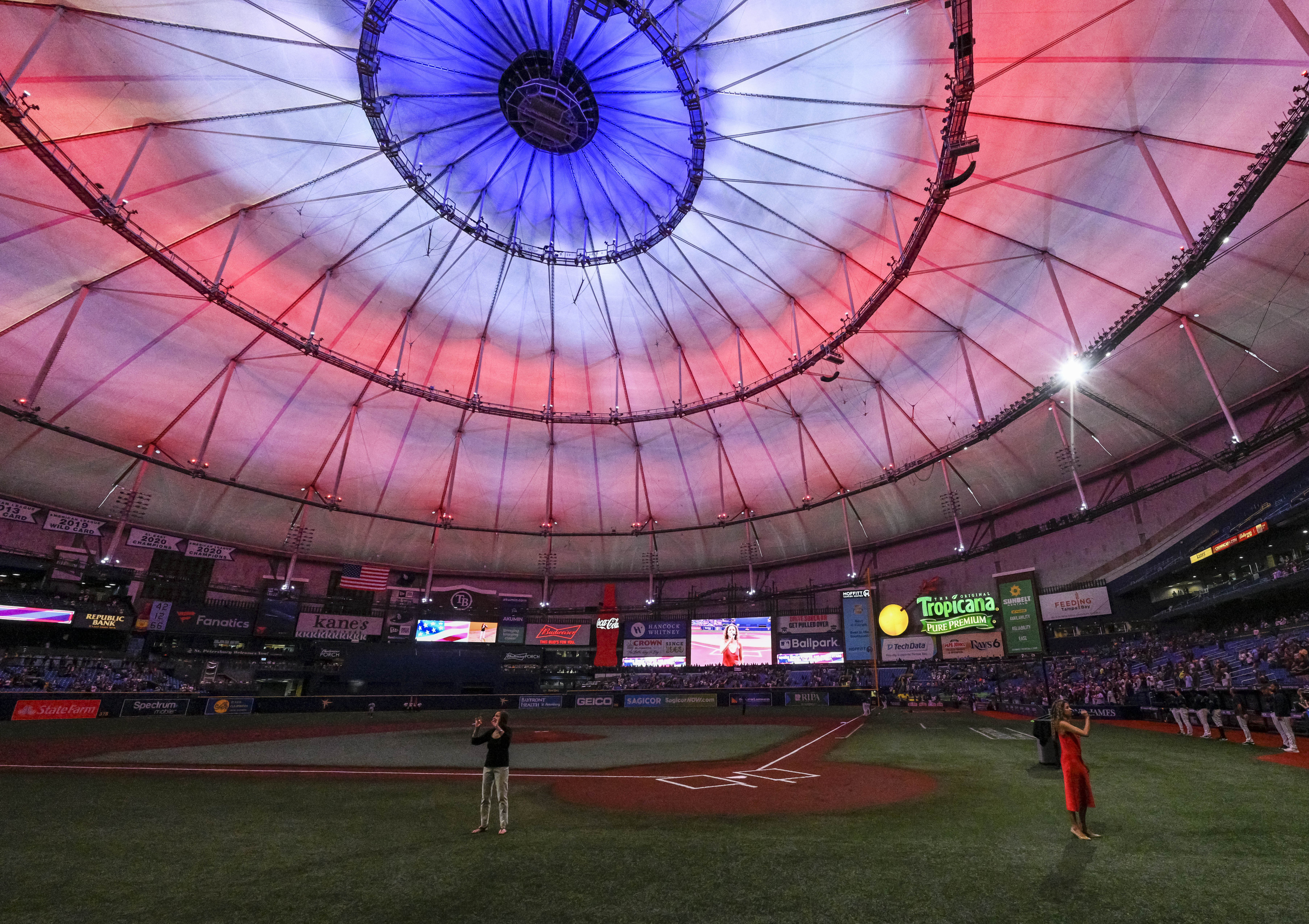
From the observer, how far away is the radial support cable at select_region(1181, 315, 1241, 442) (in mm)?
29234

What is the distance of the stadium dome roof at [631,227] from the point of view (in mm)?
24109

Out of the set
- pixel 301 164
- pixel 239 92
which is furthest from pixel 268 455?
pixel 239 92

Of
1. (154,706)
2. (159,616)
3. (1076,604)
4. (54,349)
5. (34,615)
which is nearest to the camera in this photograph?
(54,349)

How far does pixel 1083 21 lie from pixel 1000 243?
1065 centimetres

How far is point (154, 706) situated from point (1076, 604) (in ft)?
196

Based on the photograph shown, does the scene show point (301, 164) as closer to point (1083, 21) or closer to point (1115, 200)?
point (1083, 21)

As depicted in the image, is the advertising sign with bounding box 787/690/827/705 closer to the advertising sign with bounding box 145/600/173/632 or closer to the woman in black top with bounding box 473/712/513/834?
the woman in black top with bounding box 473/712/513/834

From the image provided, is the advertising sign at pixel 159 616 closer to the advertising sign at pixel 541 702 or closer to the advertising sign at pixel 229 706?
the advertising sign at pixel 229 706

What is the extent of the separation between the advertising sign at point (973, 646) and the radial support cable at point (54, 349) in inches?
2480

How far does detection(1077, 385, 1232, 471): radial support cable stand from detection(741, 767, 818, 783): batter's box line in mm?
29153

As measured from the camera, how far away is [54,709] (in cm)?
3017

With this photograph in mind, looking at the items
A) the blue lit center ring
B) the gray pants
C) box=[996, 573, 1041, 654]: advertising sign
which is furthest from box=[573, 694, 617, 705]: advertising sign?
the gray pants

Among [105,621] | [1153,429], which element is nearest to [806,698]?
[1153,429]

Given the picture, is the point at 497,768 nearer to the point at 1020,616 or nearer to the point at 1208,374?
the point at 1208,374
